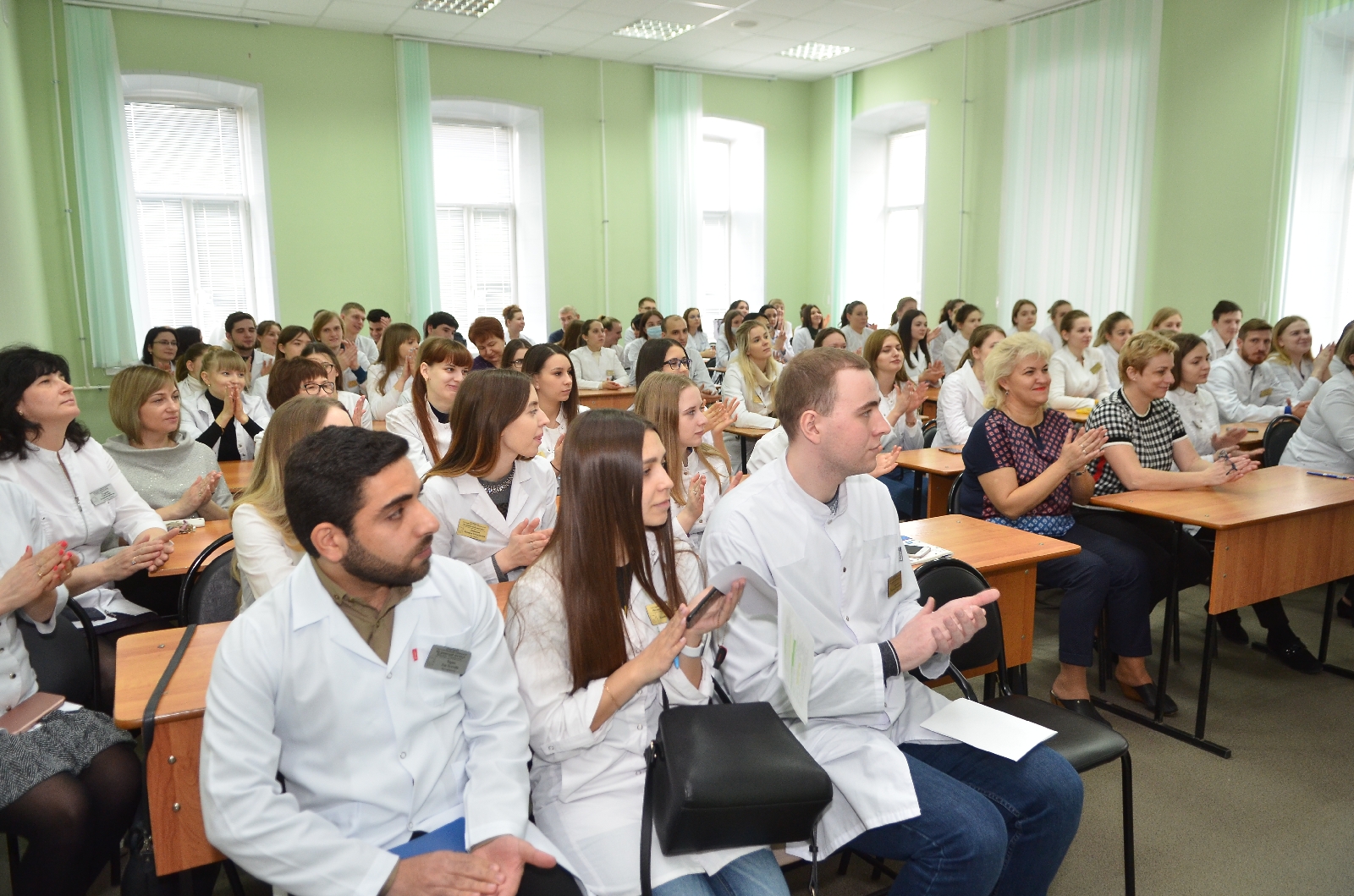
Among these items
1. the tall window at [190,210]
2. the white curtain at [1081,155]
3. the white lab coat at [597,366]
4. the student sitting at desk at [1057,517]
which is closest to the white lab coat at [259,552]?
the student sitting at desk at [1057,517]

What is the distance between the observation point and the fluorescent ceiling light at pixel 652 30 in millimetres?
9602

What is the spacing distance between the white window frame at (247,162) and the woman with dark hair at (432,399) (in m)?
6.25

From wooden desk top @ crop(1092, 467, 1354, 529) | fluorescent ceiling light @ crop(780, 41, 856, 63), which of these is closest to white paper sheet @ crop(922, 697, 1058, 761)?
wooden desk top @ crop(1092, 467, 1354, 529)

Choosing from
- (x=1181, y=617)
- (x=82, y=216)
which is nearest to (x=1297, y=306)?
(x=1181, y=617)

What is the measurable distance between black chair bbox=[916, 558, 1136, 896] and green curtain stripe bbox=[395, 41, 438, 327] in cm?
868

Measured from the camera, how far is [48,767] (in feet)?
6.68

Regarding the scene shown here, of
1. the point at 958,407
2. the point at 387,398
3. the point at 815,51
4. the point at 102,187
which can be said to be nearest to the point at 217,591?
the point at 387,398

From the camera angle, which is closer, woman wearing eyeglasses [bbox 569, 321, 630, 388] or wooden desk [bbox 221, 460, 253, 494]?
wooden desk [bbox 221, 460, 253, 494]

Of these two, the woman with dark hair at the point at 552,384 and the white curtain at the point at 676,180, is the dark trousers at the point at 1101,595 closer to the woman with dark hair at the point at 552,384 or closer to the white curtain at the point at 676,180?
the woman with dark hair at the point at 552,384

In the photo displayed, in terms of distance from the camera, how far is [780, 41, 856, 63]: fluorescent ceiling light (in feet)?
34.8

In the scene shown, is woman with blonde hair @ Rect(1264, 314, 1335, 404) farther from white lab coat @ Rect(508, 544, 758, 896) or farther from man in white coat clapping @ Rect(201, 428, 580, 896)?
man in white coat clapping @ Rect(201, 428, 580, 896)

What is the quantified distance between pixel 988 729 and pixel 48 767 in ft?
7.04

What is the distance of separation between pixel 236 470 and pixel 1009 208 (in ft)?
27.9

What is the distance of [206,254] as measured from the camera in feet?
31.1
